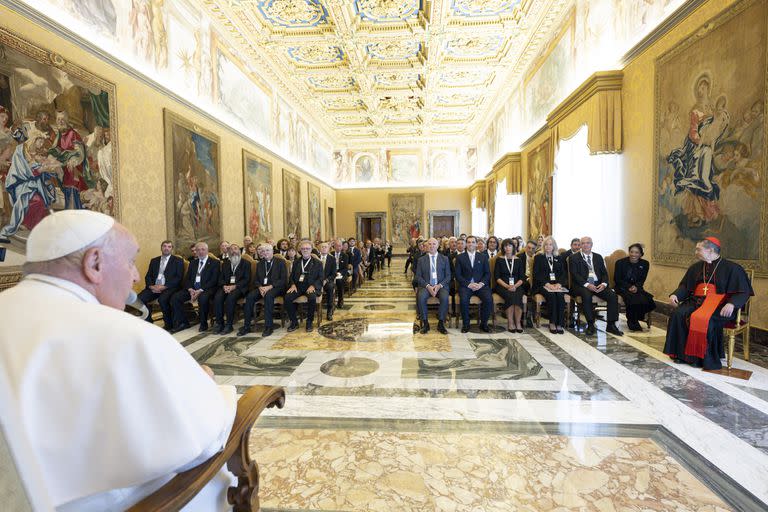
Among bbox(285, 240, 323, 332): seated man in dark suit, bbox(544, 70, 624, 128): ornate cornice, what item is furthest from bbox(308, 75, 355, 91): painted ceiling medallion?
bbox(285, 240, 323, 332): seated man in dark suit

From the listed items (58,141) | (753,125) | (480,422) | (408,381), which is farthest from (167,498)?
(753,125)

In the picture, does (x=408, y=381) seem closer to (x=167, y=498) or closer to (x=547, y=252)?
(x=167, y=498)

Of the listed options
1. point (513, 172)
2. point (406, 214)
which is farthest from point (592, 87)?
point (406, 214)

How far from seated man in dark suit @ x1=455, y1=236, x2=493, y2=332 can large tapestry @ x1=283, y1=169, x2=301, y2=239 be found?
944 centimetres

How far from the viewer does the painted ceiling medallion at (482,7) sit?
30.8ft

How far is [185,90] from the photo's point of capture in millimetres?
8328

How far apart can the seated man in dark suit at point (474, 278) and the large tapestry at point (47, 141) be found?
578 centimetres

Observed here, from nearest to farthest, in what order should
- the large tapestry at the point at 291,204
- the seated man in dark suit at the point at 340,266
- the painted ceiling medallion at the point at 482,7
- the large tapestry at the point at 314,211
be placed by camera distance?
the seated man in dark suit at the point at 340,266
the painted ceiling medallion at the point at 482,7
the large tapestry at the point at 291,204
the large tapestry at the point at 314,211

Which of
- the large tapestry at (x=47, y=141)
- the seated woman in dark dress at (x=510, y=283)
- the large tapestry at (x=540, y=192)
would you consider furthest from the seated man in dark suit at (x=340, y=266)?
the large tapestry at (x=540, y=192)

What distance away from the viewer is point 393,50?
1179 cm

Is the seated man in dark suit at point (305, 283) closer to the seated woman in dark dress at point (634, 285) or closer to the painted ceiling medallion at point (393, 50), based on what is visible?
the seated woman in dark dress at point (634, 285)

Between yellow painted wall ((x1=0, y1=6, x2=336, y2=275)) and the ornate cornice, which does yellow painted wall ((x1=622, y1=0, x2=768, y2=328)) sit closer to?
the ornate cornice

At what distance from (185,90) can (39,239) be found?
870cm

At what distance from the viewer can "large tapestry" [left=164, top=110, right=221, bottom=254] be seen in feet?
25.0
